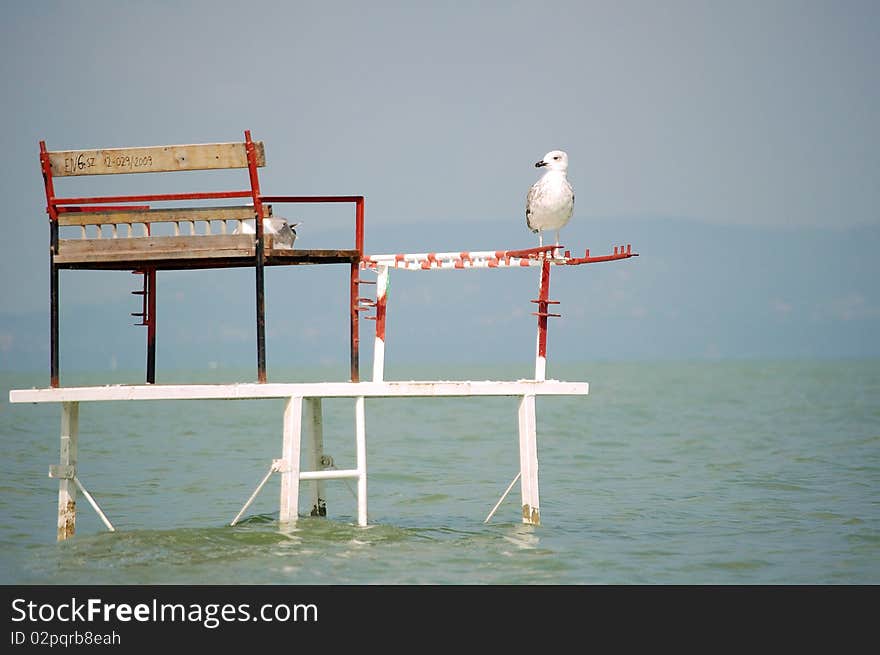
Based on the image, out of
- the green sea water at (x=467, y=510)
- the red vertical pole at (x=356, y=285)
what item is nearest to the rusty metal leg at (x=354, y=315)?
the red vertical pole at (x=356, y=285)

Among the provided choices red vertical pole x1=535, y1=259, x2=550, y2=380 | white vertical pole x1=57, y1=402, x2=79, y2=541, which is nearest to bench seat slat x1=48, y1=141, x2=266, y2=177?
white vertical pole x1=57, y1=402, x2=79, y2=541

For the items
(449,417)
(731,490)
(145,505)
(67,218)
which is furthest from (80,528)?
(449,417)

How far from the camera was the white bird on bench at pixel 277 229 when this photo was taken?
1395cm

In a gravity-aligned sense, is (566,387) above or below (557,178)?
below

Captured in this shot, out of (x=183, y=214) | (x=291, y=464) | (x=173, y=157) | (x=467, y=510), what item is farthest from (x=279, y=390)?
(x=467, y=510)

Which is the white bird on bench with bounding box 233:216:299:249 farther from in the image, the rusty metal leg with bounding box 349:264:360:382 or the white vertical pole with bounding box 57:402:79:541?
the white vertical pole with bounding box 57:402:79:541

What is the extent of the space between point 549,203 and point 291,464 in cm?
375

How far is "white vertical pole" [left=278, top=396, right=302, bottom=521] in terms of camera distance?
1416 centimetres

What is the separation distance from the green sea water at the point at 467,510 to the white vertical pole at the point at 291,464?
0.24 metres

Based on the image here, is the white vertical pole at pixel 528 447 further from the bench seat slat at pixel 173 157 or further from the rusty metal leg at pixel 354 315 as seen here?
the bench seat slat at pixel 173 157

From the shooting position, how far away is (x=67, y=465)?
14.7 meters

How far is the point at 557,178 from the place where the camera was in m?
15.0
